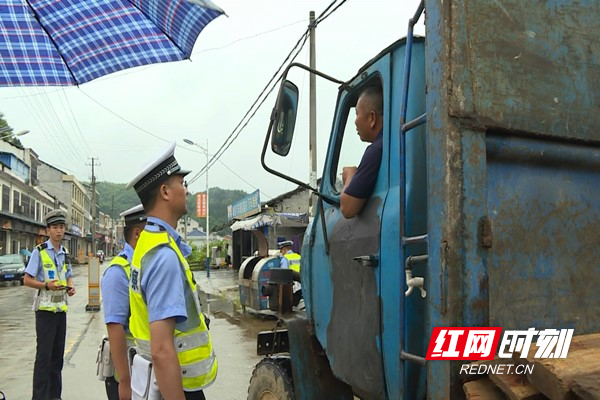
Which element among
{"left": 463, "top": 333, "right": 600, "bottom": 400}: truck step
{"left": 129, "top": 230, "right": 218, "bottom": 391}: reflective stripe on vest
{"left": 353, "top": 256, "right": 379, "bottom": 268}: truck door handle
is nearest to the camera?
{"left": 463, "top": 333, "right": 600, "bottom": 400}: truck step

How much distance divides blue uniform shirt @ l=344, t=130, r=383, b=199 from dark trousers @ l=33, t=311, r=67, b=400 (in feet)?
12.8

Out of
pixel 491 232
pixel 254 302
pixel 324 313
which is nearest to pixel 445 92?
pixel 491 232

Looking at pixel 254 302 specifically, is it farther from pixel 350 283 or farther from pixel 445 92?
pixel 445 92

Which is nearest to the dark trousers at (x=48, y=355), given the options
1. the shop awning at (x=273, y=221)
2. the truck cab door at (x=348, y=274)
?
the truck cab door at (x=348, y=274)

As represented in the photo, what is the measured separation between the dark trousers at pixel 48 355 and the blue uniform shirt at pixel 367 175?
3898 millimetres

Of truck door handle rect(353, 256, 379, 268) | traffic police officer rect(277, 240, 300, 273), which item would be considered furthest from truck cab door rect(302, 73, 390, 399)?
traffic police officer rect(277, 240, 300, 273)

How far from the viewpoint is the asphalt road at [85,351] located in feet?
19.7

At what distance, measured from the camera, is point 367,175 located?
230 cm

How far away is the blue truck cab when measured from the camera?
1611mm

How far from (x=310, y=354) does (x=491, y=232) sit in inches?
65.0

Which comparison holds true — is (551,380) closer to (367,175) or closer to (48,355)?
(367,175)

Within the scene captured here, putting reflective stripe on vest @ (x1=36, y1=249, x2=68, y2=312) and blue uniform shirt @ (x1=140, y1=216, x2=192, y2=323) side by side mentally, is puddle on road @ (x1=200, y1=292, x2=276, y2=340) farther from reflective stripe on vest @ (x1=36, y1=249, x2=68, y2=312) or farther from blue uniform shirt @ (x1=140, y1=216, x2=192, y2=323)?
blue uniform shirt @ (x1=140, y1=216, x2=192, y2=323)

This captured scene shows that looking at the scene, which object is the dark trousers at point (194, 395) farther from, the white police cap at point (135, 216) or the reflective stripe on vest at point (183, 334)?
the white police cap at point (135, 216)

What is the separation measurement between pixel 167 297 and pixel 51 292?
375 centimetres
